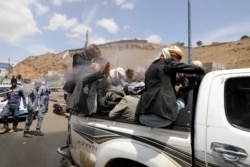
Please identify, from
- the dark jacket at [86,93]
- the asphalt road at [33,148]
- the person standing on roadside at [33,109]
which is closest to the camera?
the dark jacket at [86,93]

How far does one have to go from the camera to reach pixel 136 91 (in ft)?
13.6

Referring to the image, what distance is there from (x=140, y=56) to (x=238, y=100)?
5.97 metres

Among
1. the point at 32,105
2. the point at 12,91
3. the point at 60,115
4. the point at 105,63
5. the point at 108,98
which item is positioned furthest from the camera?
the point at 60,115

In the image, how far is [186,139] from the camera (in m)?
2.80

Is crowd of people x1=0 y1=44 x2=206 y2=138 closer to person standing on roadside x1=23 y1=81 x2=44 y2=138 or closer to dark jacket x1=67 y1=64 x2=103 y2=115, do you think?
dark jacket x1=67 y1=64 x2=103 y2=115

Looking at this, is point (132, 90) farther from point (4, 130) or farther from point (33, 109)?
point (4, 130)

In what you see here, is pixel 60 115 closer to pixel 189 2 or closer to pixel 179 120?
pixel 189 2

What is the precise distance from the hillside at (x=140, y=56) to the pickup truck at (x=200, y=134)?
132 centimetres

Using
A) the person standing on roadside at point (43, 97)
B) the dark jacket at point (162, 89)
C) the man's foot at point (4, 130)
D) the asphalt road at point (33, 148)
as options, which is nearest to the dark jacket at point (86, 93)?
the dark jacket at point (162, 89)

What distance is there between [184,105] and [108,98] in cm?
117

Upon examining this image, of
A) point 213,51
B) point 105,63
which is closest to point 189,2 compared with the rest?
point 105,63

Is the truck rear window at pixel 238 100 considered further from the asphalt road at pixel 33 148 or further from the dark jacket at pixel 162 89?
the asphalt road at pixel 33 148

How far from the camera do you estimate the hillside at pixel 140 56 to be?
730 centimetres

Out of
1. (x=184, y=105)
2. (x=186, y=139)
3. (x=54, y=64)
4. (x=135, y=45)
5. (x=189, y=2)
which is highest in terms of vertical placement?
(x=54, y=64)
